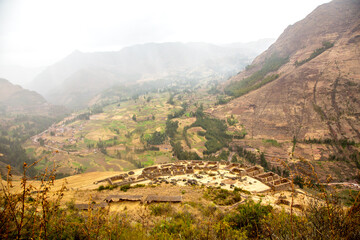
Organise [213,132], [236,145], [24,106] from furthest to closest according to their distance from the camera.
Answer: [24,106], [213,132], [236,145]

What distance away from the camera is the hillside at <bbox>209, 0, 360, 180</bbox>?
55594 millimetres

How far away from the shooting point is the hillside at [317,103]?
5559cm

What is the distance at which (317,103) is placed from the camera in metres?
68.5

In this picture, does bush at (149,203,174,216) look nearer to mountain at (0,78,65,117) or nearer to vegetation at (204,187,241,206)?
vegetation at (204,187,241,206)

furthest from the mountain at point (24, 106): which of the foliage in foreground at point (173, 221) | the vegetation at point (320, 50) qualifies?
the vegetation at point (320, 50)

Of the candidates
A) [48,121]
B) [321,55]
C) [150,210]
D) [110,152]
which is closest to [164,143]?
[110,152]

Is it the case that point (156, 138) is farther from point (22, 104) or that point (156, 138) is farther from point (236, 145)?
point (22, 104)

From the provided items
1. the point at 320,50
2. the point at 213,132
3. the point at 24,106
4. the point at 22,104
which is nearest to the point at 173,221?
the point at 213,132

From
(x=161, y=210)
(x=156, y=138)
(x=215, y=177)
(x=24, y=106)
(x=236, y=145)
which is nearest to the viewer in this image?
(x=161, y=210)

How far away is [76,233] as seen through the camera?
8.08 m

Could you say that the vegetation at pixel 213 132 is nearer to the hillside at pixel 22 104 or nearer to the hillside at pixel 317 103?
the hillside at pixel 317 103

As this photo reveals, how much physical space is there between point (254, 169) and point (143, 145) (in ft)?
185

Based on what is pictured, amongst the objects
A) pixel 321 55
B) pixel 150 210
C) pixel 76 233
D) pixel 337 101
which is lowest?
pixel 337 101

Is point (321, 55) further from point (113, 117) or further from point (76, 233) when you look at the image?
point (113, 117)
